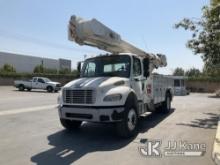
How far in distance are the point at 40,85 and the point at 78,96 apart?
97.9 ft

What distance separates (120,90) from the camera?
8.81m

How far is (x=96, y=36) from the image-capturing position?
9.17 metres

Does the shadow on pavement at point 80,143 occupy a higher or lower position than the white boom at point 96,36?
lower

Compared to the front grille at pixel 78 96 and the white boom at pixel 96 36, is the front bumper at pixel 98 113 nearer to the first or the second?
the front grille at pixel 78 96

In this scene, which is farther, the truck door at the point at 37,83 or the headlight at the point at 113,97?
the truck door at the point at 37,83

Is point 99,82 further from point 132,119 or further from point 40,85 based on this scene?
point 40,85

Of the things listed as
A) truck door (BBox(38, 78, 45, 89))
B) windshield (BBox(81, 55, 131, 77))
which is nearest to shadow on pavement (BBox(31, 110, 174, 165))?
windshield (BBox(81, 55, 131, 77))

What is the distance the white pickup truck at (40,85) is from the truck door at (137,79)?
2746 centimetres

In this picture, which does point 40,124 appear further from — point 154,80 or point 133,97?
point 154,80

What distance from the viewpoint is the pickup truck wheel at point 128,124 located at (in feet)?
28.6

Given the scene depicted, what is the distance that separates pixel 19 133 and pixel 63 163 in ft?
11.8

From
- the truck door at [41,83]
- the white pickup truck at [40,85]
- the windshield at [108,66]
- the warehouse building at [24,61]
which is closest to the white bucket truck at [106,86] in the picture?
the windshield at [108,66]

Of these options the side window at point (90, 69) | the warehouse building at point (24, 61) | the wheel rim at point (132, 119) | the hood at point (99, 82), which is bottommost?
the wheel rim at point (132, 119)

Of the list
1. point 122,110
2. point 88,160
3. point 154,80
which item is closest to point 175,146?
point 122,110
